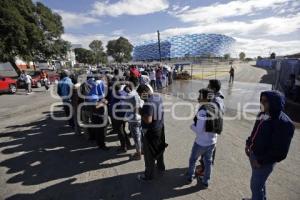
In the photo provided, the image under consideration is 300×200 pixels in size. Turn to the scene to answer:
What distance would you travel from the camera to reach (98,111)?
221 inches

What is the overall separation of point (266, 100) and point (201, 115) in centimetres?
108

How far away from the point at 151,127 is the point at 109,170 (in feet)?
5.03

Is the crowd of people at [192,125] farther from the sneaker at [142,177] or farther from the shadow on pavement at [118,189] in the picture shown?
the shadow on pavement at [118,189]

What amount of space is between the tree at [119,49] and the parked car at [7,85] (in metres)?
106

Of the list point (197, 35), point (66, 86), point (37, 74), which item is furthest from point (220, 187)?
point (197, 35)

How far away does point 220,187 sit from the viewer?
407 cm

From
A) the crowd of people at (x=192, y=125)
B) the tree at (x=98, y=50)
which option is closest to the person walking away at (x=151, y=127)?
the crowd of people at (x=192, y=125)

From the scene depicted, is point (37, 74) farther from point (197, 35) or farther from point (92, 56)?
point (197, 35)

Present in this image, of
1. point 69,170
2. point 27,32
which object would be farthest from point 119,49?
point 69,170

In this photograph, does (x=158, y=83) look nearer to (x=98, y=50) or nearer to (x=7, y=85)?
(x=7, y=85)

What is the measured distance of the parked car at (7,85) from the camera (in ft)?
56.8

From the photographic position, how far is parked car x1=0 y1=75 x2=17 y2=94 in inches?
681

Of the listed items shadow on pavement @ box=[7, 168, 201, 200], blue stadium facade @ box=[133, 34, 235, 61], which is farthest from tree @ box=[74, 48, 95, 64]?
shadow on pavement @ box=[7, 168, 201, 200]

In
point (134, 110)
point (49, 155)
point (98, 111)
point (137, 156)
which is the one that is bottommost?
point (49, 155)
